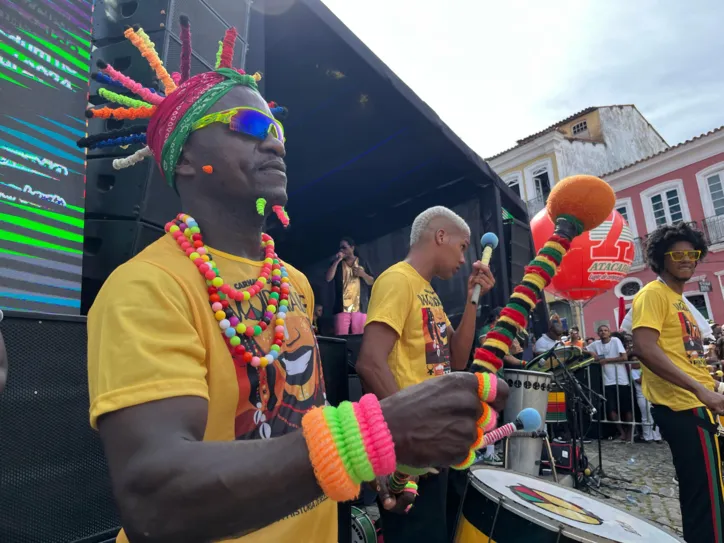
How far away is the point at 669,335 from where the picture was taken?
11.1 feet

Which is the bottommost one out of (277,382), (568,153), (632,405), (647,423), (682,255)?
(647,423)

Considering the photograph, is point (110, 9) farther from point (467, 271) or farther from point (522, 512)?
point (467, 271)

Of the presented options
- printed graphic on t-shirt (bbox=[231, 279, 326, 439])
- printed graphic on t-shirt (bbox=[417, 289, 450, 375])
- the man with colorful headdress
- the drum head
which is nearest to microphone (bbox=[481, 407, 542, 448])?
the man with colorful headdress

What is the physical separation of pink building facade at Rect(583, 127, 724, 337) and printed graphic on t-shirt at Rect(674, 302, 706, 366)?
1744cm

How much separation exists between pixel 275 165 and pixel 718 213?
22911 millimetres

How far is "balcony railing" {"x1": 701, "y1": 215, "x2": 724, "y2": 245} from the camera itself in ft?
60.6

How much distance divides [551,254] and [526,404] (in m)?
4.38

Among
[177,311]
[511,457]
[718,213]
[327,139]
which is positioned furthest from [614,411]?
[718,213]

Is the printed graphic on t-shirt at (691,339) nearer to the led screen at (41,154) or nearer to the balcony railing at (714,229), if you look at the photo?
the led screen at (41,154)

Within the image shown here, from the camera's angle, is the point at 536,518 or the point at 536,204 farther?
the point at 536,204

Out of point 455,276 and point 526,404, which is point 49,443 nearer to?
point 526,404

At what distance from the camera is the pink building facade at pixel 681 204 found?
60.8 feet

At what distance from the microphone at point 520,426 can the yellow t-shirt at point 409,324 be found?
1.27m

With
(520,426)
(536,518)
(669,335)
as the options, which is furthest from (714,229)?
(520,426)
